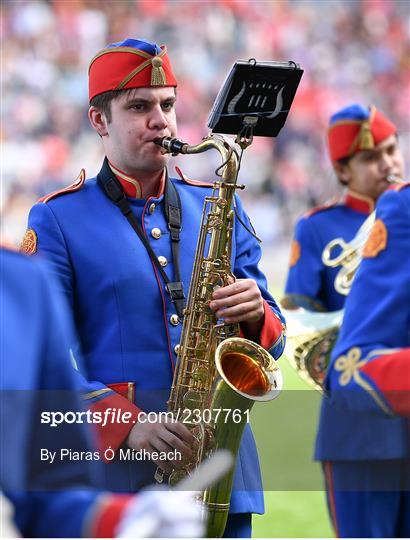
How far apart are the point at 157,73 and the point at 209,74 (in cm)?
1313

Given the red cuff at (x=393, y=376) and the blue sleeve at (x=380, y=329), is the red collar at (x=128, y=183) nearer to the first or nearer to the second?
the blue sleeve at (x=380, y=329)

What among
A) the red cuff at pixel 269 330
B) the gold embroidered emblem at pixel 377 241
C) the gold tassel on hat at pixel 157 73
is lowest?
the red cuff at pixel 269 330

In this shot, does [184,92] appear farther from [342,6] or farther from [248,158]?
[342,6]

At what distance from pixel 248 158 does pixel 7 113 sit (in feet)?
10.4

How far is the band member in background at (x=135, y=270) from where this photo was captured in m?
3.08

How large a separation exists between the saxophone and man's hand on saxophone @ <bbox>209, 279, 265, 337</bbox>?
0.20 ft

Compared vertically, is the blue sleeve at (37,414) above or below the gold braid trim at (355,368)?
above

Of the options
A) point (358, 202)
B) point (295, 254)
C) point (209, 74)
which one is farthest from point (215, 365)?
point (209, 74)

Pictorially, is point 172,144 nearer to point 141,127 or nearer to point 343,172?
point 141,127

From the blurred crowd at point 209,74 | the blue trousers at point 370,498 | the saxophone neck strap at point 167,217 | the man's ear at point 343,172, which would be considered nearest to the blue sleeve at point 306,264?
the man's ear at point 343,172

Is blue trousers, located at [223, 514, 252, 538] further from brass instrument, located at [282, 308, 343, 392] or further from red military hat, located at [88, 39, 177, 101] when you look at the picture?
brass instrument, located at [282, 308, 343, 392]

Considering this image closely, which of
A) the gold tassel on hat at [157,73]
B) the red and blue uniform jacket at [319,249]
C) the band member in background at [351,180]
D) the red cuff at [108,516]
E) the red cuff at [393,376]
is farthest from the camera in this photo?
the band member in background at [351,180]

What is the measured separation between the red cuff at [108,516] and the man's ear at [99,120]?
1.90 metres

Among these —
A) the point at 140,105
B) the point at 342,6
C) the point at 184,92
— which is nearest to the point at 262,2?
the point at 342,6
